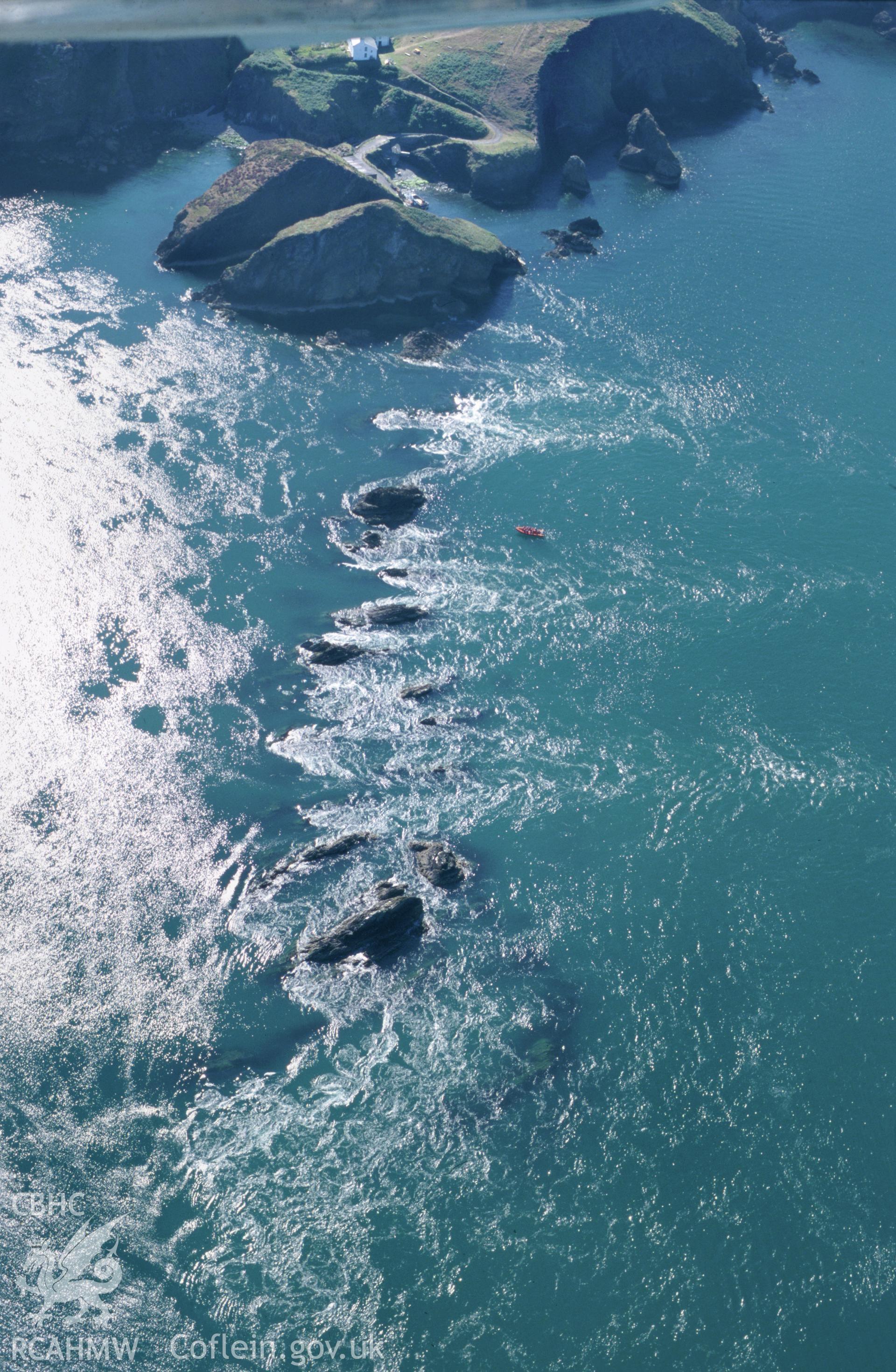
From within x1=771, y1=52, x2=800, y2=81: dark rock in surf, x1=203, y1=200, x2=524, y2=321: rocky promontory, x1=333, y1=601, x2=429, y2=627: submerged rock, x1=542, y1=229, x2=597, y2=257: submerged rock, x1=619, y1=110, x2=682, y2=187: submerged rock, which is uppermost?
x1=771, y1=52, x2=800, y2=81: dark rock in surf

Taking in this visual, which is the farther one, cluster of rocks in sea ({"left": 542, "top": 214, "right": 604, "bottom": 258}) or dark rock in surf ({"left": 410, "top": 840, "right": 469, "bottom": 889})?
cluster of rocks in sea ({"left": 542, "top": 214, "right": 604, "bottom": 258})

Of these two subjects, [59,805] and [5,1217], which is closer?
[5,1217]

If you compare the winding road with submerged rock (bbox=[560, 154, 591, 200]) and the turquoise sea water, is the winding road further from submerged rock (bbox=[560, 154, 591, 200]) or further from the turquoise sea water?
the turquoise sea water

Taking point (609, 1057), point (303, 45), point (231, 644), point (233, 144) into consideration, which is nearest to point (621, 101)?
point (303, 45)

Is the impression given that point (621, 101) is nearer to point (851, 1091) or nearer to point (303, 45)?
point (303, 45)

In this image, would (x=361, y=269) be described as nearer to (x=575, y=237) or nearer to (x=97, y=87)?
(x=575, y=237)

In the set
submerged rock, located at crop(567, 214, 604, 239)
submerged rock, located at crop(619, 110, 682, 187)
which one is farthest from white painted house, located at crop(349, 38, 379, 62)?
submerged rock, located at crop(567, 214, 604, 239)

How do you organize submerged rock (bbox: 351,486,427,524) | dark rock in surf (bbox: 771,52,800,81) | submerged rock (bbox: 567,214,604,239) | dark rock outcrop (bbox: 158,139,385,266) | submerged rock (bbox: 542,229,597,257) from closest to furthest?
submerged rock (bbox: 351,486,427,524)
dark rock outcrop (bbox: 158,139,385,266)
submerged rock (bbox: 542,229,597,257)
submerged rock (bbox: 567,214,604,239)
dark rock in surf (bbox: 771,52,800,81)
